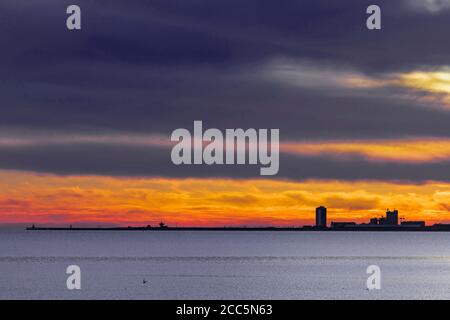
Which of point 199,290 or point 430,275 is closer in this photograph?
point 199,290

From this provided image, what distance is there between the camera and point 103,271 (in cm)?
18825

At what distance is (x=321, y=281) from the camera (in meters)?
162

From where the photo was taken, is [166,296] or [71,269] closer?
[166,296]
